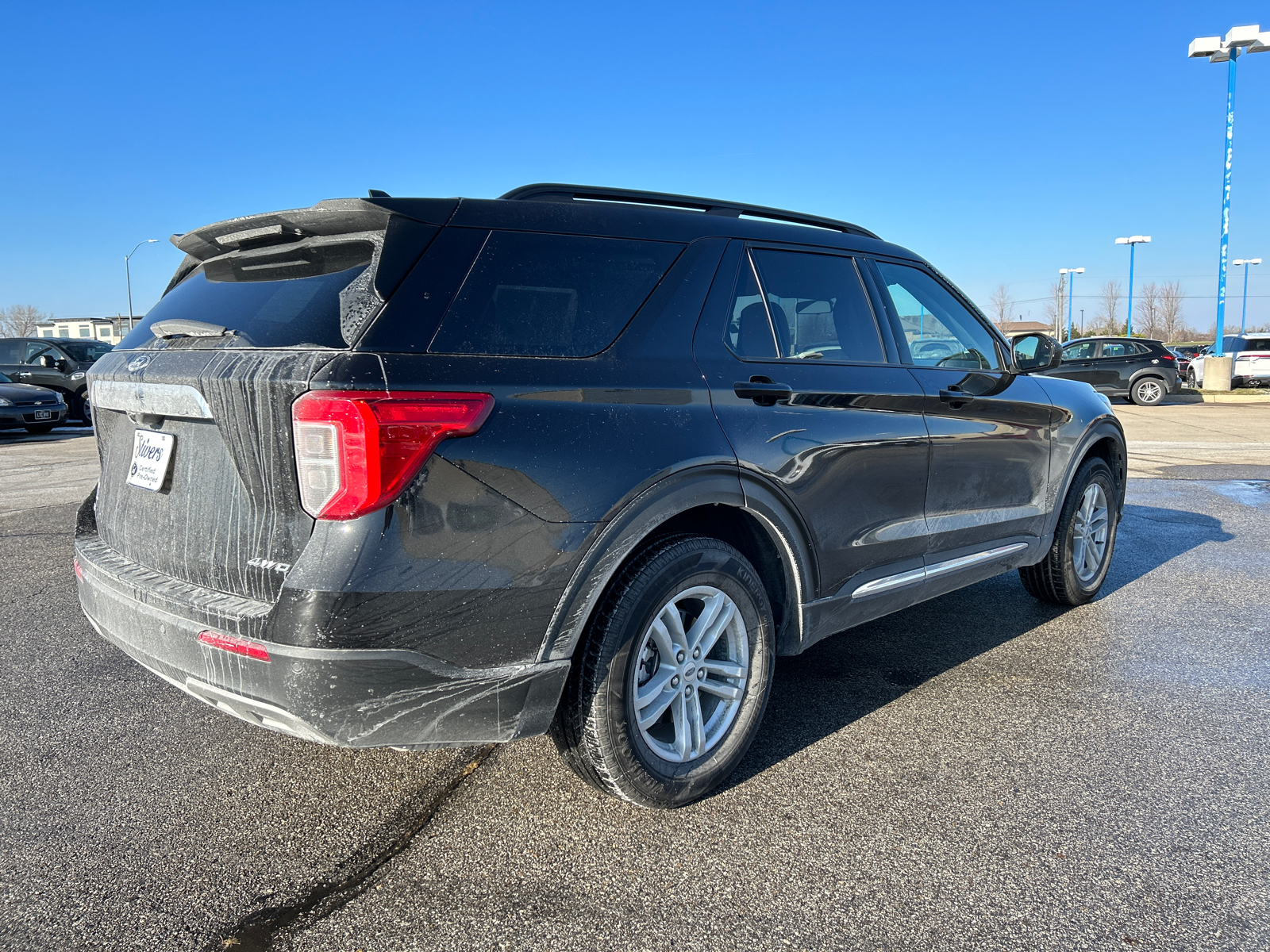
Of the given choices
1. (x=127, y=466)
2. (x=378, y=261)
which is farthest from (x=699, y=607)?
(x=127, y=466)

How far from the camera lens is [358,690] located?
2.19 m

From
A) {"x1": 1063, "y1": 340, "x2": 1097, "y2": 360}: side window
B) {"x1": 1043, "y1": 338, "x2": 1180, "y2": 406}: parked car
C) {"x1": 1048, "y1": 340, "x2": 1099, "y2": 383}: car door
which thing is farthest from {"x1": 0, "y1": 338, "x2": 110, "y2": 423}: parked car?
{"x1": 1063, "y1": 340, "x2": 1097, "y2": 360}: side window

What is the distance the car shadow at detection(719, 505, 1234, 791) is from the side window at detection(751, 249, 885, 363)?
52.8 inches

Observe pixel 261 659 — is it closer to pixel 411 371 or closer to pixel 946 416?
pixel 411 371

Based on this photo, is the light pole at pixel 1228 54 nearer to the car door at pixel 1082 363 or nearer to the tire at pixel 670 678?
the car door at pixel 1082 363

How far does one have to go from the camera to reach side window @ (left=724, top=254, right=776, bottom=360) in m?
2.96

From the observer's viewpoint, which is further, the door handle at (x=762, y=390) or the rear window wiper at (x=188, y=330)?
the door handle at (x=762, y=390)

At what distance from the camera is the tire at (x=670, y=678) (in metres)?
2.54

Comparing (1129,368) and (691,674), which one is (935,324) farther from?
(1129,368)

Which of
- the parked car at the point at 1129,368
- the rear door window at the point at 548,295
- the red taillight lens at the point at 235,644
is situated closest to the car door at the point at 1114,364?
the parked car at the point at 1129,368

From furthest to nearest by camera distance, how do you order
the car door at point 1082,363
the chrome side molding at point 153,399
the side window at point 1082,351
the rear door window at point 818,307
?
the side window at point 1082,351 < the car door at point 1082,363 < the rear door window at point 818,307 < the chrome side molding at point 153,399

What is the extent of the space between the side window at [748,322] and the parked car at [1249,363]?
89.7 feet

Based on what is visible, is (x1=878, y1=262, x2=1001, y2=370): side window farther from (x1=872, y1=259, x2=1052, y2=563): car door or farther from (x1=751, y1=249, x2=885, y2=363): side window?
(x1=751, y1=249, x2=885, y2=363): side window

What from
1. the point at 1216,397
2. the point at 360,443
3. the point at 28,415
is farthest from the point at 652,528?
the point at 1216,397
